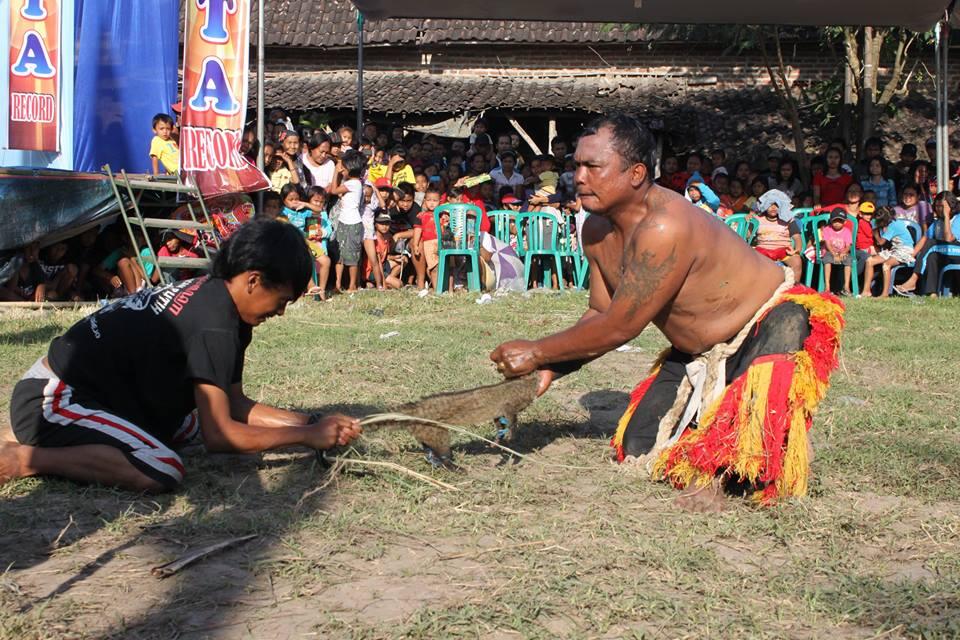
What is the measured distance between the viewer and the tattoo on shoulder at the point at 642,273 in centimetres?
403

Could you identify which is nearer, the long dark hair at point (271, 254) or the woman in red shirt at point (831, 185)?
the long dark hair at point (271, 254)

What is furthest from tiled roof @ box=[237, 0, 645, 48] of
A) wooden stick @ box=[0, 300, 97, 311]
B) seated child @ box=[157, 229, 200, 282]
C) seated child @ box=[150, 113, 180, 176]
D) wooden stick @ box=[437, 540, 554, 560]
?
wooden stick @ box=[437, 540, 554, 560]

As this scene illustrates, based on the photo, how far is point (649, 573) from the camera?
330cm

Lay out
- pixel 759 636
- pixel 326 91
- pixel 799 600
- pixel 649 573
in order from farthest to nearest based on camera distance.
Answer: pixel 326 91
pixel 649 573
pixel 799 600
pixel 759 636

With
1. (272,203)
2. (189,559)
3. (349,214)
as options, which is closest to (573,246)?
(349,214)

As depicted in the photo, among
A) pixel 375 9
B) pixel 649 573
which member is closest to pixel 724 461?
pixel 649 573

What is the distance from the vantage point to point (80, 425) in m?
4.02

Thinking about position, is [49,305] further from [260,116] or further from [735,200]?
[735,200]

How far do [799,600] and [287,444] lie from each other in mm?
1904

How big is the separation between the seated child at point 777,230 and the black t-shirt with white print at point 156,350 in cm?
875

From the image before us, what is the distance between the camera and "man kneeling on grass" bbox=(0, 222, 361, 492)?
12.6ft

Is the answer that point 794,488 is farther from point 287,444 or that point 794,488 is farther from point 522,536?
point 287,444

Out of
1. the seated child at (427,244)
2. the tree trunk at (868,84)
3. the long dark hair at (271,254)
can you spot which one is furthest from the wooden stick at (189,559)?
the tree trunk at (868,84)

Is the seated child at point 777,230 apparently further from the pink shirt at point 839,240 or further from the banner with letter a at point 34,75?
the banner with letter a at point 34,75
